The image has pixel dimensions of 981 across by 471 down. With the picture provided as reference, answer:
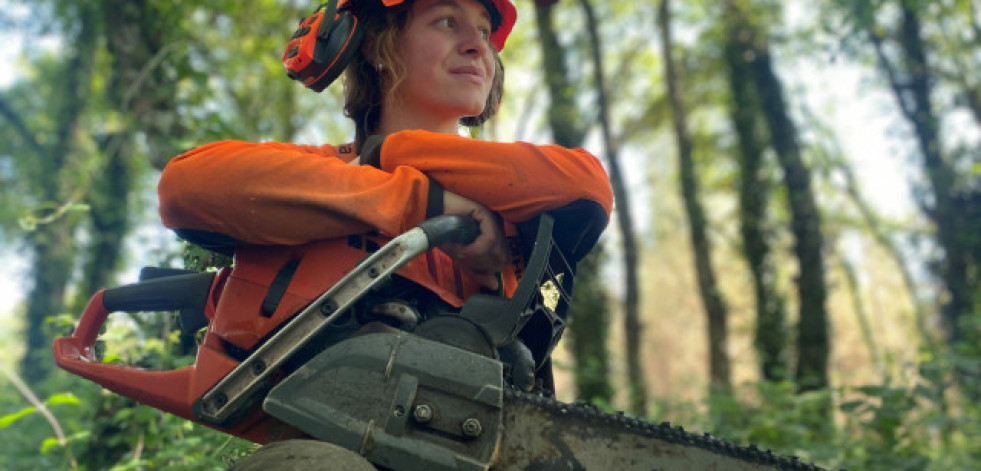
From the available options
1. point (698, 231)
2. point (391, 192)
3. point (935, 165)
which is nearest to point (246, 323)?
point (391, 192)

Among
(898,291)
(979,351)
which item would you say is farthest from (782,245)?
(898,291)

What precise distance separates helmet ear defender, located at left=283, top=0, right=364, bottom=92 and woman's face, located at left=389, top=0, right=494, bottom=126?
0.18 metres

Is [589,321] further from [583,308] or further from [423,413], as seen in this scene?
[423,413]

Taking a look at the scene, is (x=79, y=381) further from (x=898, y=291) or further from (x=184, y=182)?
(x=898, y=291)

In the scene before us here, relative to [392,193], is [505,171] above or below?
above

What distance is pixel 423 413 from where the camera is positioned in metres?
1.64

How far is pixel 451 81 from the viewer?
7.85 ft

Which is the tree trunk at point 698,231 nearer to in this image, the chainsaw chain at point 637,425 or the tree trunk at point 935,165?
the tree trunk at point 935,165

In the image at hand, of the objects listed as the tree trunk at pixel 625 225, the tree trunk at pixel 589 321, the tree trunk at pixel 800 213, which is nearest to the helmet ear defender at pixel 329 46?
the tree trunk at pixel 589 321

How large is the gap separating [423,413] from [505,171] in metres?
0.63

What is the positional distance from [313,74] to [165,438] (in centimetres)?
232

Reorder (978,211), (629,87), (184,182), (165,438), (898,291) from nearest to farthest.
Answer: (184,182) → (165,438) → (978,211) → (629,87) → (898,291)

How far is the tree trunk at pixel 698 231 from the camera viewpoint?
12.5 meters

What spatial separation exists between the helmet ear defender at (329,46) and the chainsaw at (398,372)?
1.99 ft
